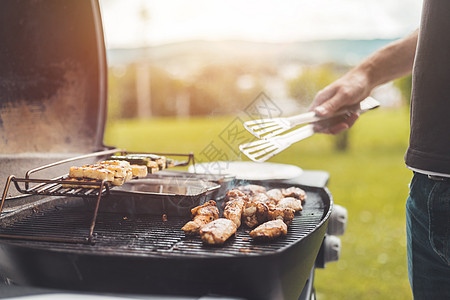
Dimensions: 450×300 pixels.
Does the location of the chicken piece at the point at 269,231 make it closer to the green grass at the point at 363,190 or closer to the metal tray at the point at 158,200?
the metal tray at the point at 158,200

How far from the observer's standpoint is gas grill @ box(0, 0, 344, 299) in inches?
45.2

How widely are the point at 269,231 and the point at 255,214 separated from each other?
24 centimetres

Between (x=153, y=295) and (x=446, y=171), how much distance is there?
1.11 meters

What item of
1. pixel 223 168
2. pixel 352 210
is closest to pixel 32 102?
pixel 223 168

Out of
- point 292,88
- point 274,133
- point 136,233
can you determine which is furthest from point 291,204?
point 292,88

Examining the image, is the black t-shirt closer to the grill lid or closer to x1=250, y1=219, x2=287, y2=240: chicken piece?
x1=250, y1=219, x2=287, y2=240: chicken piece

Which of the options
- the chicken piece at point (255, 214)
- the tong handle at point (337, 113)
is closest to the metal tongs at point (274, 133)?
the tong handle at point (337, 113)

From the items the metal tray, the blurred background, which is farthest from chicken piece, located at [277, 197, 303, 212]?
the blurred background

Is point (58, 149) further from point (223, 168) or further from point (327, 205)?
point (327, 205)

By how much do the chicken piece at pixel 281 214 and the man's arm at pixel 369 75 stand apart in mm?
632

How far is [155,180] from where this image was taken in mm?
2000

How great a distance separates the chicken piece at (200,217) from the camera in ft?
4.69

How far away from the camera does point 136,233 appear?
58.3 inches

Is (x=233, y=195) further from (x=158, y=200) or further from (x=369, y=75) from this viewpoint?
(x=369, y=75)
